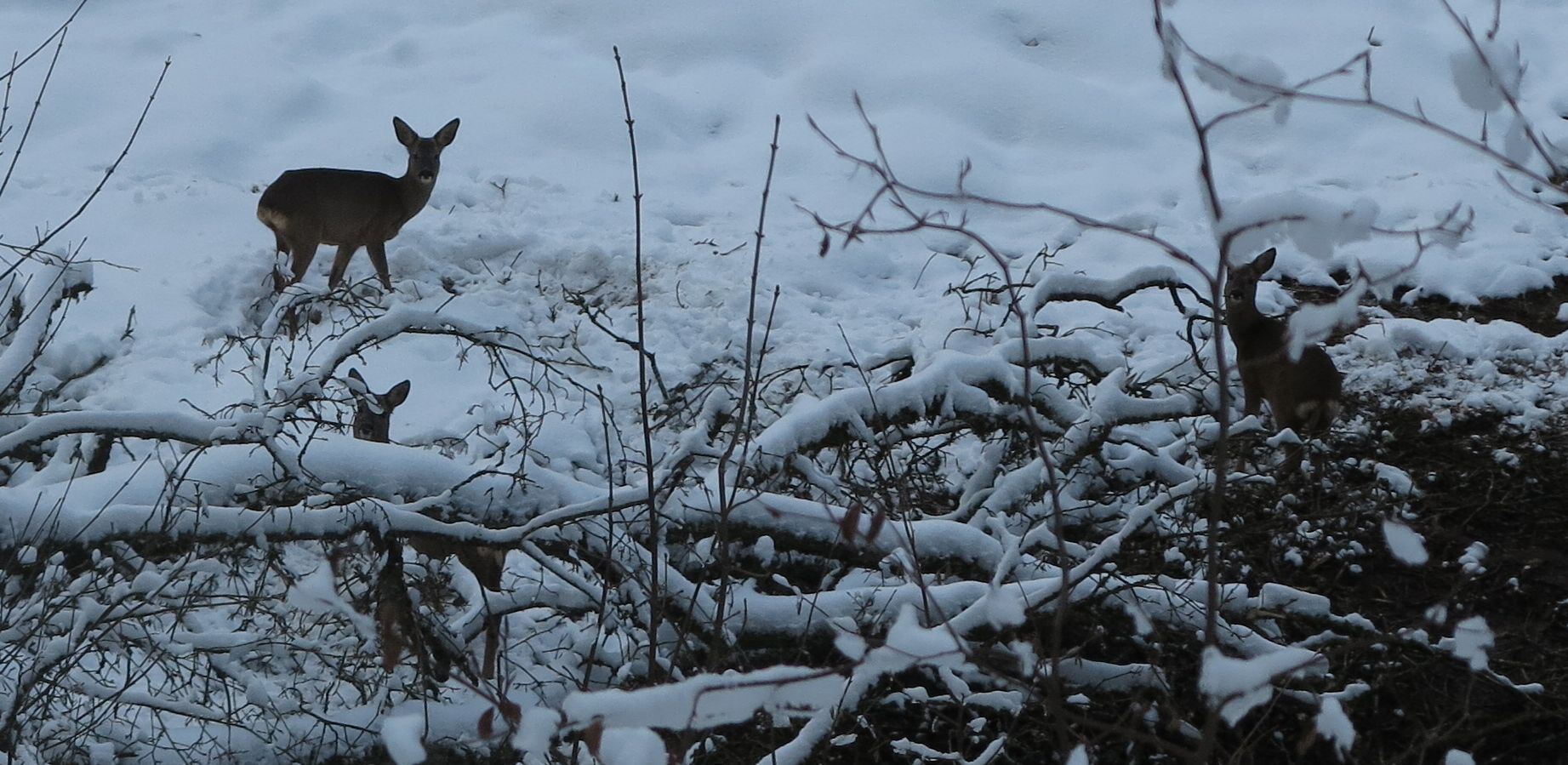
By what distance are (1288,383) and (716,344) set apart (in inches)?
108

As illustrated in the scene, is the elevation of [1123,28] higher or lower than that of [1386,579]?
higher

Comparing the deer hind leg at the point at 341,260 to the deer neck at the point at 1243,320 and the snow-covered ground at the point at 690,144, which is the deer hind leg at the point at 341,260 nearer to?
the snow-covered ground at the point at 690,144

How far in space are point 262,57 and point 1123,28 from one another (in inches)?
268

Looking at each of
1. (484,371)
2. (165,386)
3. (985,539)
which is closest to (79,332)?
(165,386)

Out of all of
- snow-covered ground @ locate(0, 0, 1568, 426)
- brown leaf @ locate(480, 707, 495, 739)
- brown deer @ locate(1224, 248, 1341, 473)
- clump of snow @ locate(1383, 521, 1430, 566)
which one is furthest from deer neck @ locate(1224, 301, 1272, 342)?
brown leaf @ locate(480, 707, 495, 739)

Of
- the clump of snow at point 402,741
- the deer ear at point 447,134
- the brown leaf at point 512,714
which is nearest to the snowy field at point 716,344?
the clump of snow at point 402,741

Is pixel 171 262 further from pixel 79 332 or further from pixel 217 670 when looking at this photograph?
pixel 217 670

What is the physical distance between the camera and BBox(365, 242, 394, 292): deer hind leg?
8023 mm

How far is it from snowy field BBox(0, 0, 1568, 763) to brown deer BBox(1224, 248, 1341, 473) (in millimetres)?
285

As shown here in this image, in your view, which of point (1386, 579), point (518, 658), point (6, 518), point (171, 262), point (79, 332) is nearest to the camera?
point (6, 518)

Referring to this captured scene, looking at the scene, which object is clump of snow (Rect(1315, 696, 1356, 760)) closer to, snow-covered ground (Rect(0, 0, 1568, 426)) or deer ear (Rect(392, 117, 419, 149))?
snow-covered ground (Rect(0, 0, 1568, 426))

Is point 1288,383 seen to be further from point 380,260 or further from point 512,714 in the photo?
point 380,260

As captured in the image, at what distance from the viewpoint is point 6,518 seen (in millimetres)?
3072

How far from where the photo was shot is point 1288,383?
5.43 m
